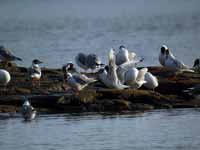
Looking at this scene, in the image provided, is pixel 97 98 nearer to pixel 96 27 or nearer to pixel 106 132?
pixel 106 132

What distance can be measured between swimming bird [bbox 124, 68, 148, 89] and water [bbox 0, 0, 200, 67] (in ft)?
29.4

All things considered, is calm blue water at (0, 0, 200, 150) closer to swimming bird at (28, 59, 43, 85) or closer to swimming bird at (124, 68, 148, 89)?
swimming bird at (124, 68, 148, 89)

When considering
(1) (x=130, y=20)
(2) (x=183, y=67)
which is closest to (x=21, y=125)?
(2) (x=183, y=67)

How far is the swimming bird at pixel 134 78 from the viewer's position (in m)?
21.3

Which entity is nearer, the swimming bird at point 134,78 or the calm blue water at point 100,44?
the calm blue water at point 100,44

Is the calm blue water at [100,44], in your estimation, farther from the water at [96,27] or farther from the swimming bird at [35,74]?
the swimming bird at [35,74]

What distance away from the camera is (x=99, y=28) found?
162 feet

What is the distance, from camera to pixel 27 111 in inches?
741

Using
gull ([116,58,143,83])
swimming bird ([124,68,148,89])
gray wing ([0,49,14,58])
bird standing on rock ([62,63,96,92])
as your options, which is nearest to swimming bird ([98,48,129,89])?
swimming bird ([124,68,148,89])

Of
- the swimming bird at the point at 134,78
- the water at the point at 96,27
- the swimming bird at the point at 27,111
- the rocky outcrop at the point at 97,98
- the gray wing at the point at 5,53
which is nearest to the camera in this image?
the swimming bird at the point at 27,111

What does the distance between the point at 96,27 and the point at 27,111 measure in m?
31.6

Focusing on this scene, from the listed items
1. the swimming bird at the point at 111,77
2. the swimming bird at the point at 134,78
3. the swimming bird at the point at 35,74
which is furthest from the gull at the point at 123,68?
the swimming bird at the point at 35,74

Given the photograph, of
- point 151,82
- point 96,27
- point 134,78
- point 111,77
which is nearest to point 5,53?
point 111,77

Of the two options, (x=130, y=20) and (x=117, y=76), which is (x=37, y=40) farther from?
(x=117, y=76)
